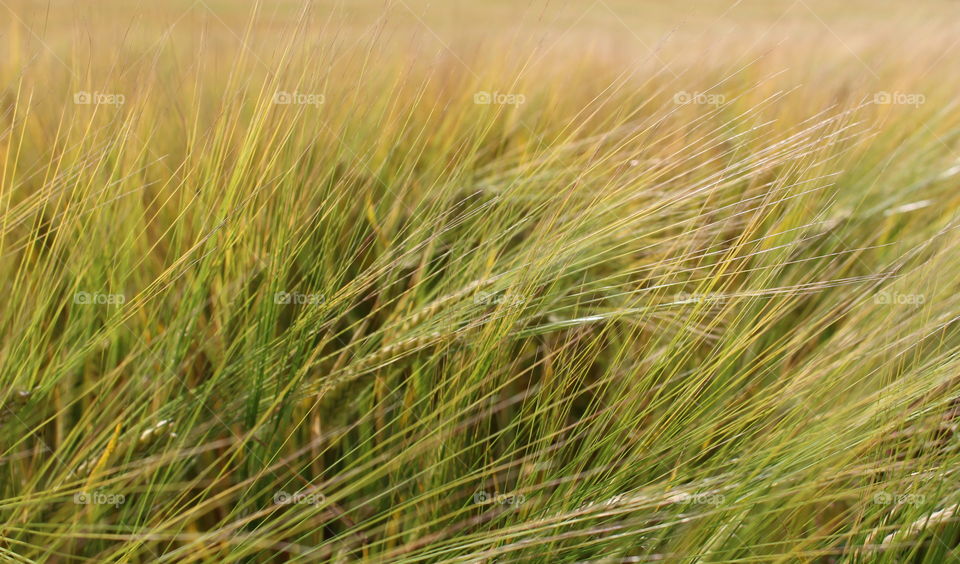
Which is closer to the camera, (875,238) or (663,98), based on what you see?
(875,238)

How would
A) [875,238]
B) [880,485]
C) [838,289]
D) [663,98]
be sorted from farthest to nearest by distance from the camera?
[663,98], [875,238], [838,289], [880,485]

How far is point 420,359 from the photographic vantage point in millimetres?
838

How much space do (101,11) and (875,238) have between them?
48.8 inches

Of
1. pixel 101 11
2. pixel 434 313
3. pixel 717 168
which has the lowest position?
pixel 434 313

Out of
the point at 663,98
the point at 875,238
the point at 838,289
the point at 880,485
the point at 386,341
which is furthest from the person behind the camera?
the point at 663,98

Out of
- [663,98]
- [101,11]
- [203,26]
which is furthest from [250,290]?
[663,98]

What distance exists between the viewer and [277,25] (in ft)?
3.61

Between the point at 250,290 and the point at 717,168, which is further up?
the point at 717,168

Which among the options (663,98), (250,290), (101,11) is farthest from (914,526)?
(101,11)

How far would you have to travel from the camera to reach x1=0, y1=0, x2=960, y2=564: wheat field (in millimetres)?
679

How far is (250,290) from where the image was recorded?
0.85m

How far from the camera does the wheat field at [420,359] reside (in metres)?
0.68

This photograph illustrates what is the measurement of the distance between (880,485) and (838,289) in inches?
12.7

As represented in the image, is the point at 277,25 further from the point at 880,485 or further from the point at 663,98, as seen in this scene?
the point at 880,485
